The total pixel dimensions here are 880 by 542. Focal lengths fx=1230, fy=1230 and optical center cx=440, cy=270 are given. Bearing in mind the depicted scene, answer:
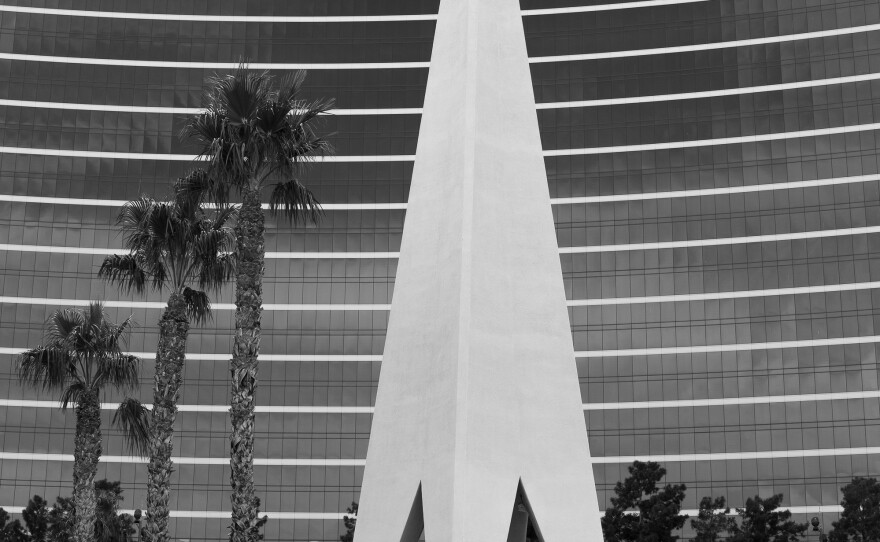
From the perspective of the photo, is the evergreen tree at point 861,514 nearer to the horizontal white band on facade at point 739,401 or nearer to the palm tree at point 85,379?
the horizontal white band on facade at point 739,401

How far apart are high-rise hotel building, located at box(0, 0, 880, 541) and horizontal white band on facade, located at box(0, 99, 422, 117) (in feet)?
0.67

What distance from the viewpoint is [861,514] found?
176 ft

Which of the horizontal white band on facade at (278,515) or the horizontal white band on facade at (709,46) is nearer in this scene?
the horizontal white band on facade at (709,46)

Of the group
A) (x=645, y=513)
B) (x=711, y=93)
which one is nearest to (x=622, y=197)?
(x=711, y=93)

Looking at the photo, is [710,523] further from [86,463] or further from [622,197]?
[86,463]

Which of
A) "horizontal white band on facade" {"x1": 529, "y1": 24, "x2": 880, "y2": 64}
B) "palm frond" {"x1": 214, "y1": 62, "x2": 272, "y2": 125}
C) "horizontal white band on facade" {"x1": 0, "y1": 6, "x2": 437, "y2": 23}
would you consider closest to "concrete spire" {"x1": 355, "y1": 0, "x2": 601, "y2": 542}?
"palm frond" {"x1": 214, "y1": 62, "x2": 272, "y2": 125}

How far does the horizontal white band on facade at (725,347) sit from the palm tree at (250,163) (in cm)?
5126

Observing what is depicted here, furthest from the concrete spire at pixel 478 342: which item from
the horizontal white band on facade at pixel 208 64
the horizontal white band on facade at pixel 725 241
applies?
the horizontal white band on facade at pixel 208 64

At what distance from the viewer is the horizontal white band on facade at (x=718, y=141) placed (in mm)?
77875

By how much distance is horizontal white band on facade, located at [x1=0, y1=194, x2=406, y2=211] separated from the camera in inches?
3292

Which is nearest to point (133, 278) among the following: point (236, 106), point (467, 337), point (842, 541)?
point (236, 106)

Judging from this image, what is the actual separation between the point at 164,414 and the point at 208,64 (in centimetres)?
5633

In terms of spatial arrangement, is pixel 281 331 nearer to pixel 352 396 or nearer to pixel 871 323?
pixel 352 396

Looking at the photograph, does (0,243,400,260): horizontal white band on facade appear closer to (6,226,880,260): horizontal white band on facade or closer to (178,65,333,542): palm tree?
(6,226,880,260): horizontal white band on facade
